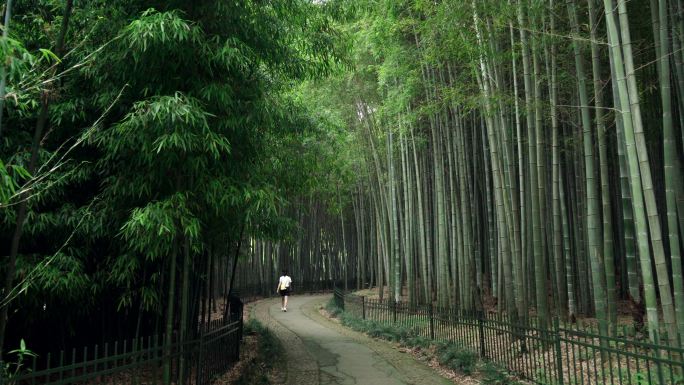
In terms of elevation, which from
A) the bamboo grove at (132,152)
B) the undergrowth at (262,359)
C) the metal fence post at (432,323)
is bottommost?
the undergrowth at (262,359)

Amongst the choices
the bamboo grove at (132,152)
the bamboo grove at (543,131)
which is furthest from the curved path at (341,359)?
the bamboo grove at (132,152)

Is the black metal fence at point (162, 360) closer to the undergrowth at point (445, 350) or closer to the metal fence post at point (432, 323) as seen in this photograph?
the undergrowth at point (445, 350)

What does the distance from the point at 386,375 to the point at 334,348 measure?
6.45 feet

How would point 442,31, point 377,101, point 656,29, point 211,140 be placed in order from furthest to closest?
1. point 377,101
2. point 442,31
3. point 656,29
4. point 211,140

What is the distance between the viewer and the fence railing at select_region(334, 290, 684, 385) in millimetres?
3438

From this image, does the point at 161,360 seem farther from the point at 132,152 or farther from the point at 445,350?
the point at 445,350

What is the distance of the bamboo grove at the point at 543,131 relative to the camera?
422 cm

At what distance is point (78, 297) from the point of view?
4113mm

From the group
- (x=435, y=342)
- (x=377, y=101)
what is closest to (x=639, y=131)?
(x=435, y=342)

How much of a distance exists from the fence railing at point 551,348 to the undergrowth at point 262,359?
7.57 ft

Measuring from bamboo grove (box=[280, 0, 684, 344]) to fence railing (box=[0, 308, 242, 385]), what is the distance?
3.54m

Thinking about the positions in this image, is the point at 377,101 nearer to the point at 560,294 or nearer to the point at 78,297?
the point at 560,294

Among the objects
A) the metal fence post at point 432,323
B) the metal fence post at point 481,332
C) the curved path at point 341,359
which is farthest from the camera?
the metal fence post at point 432,323

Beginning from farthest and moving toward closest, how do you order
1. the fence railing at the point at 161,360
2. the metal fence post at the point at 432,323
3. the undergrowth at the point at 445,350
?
the metal fence post at the point at 432,323 < the undergrowth at the point at 445,350 < the fence railing at the point at 161,360
